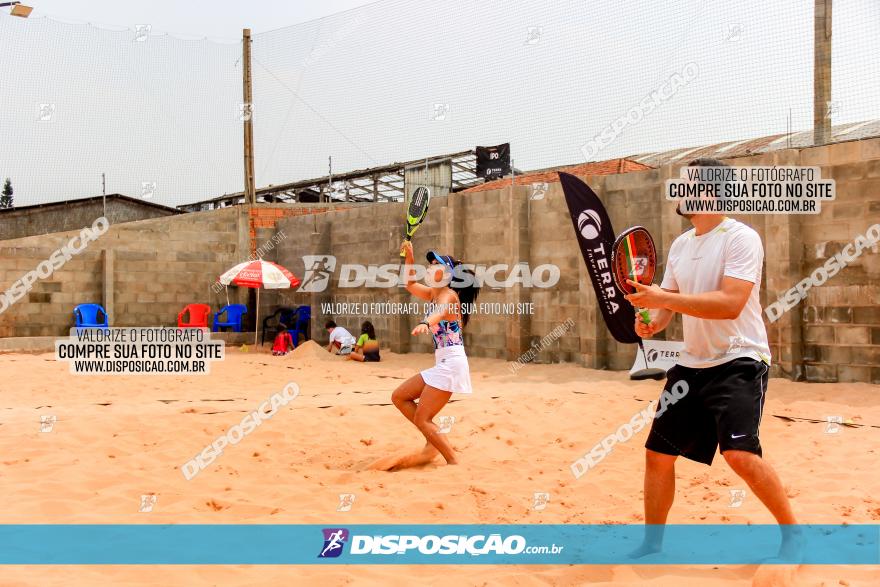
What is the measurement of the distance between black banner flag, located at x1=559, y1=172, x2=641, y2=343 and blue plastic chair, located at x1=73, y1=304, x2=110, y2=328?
11091 mm

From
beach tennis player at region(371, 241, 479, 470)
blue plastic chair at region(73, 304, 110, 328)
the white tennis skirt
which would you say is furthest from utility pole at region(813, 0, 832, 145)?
blue plastic chair at region(73, 304, 110, 328)

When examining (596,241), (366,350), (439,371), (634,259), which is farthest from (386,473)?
(366,350)

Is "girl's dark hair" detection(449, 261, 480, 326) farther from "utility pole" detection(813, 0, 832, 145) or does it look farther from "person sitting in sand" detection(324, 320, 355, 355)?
"person sitting in sand" detection(324, 320, 355, 355)

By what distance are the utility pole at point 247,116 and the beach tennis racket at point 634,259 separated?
16993 millimetres

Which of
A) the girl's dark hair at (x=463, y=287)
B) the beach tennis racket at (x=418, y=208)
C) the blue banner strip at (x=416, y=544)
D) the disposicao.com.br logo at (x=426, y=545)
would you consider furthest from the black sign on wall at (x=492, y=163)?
the disposicao.com.br logo at (x=426, y=545)

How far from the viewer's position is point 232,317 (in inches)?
687

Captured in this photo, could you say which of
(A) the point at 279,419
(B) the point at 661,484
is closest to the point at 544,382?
(A) the point at 279,419

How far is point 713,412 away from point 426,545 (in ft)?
5.64

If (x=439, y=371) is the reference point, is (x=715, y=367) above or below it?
above

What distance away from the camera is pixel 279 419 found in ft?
23.9

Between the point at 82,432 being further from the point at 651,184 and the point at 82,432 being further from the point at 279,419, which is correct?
the point at 651,184

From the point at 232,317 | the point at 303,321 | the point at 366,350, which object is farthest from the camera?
the point at 232,317

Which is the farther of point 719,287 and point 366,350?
point 366,350

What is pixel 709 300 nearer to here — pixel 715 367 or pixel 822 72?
pixel 715 367
